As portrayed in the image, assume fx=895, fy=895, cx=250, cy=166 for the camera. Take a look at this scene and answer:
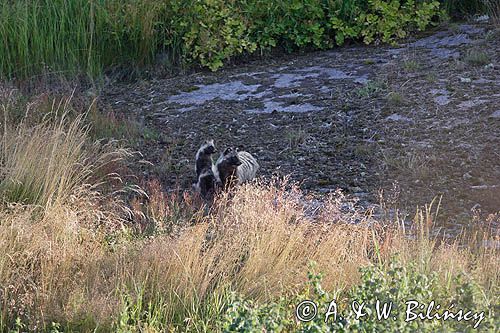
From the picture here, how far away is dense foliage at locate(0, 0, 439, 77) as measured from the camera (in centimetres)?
1131

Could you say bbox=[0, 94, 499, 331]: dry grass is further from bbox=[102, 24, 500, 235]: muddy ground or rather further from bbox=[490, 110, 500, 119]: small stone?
bbox=[490, 110, 500, 119]: small stone

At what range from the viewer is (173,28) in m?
11.6

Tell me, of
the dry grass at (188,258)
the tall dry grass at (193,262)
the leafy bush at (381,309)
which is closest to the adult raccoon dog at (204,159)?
the dry grass at (188,258)

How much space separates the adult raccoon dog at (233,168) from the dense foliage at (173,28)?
3.68 meters

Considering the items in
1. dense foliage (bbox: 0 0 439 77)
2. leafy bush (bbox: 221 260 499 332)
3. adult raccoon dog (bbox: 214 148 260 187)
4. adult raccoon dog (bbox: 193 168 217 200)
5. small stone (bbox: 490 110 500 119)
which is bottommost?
adult raccoon dog (bbox: 193 168 217 200)

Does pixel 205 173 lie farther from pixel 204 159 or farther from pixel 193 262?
pixel 193 262

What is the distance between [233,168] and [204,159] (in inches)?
15.2

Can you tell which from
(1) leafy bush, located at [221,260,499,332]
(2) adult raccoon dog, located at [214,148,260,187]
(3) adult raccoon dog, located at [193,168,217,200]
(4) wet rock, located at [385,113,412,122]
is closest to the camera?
(1) leafy bush, located at [221,260,499,332]

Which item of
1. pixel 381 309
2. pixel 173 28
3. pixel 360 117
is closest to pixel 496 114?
pixel 360 117

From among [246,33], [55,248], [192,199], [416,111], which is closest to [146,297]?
[55,248]

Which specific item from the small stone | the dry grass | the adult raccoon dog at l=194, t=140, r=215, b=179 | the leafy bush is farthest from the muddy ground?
the leafy bush

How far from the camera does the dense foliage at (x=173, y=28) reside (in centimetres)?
1131

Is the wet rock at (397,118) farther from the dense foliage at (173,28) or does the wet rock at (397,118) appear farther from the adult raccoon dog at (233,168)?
the dense foliage at (173,28)

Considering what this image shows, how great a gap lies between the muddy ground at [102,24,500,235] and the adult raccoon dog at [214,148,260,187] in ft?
1.19
